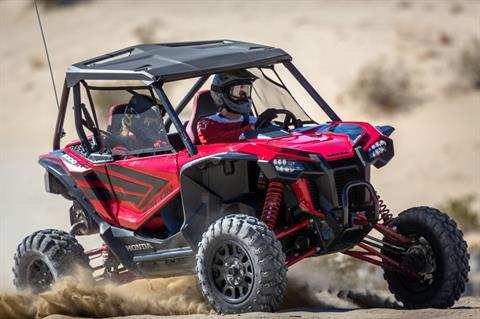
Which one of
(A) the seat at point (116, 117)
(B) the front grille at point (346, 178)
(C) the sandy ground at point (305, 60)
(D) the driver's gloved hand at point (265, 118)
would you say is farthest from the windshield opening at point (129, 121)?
(C) the sandy ground at point (305, 60)

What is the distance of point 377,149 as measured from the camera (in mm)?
11438

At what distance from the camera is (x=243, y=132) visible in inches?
463

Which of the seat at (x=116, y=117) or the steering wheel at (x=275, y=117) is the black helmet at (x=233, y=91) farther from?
the seat at (x=116, y=117)

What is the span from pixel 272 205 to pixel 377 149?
0.99 m

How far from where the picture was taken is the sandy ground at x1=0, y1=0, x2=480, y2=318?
79.3 feet

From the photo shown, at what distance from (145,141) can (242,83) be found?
3.20 ft

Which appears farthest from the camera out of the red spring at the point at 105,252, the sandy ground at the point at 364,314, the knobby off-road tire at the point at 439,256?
the red spring at the point at 105,252

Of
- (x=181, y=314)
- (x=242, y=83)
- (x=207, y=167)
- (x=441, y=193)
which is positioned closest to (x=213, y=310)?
(x=181, y=314)

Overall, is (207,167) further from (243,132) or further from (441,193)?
(441,193)

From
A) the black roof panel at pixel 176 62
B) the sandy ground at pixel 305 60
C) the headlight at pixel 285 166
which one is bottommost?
the sandy ground at pixel 305 60

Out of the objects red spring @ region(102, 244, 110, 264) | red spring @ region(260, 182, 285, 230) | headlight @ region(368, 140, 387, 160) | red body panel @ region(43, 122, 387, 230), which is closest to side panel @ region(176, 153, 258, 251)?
red body panel @ region(43, 122, 387, 230)

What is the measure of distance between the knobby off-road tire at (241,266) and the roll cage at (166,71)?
92 cm

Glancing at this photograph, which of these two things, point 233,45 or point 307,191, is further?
point 233,45

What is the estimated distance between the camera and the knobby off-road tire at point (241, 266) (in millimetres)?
10586
